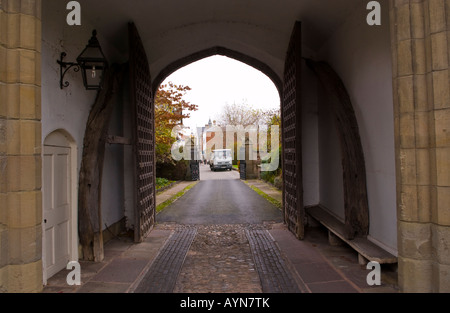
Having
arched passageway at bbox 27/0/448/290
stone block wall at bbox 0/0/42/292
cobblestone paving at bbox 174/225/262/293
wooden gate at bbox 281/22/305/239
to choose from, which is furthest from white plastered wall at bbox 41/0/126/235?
wooden gate at bbox 281/22/305/239

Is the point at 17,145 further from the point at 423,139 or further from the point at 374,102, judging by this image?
the point at 374,102

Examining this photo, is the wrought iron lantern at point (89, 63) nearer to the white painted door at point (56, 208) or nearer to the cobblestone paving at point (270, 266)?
the white painted door at point (56, 208)

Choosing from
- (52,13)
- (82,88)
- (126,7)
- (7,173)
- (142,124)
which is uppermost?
(126,7)

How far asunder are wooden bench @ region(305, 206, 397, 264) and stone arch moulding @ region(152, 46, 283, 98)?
131 inches

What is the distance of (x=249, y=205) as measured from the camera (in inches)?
396

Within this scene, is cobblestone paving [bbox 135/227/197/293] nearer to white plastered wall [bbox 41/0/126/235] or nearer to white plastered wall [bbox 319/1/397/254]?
white plastered wall [bbox 41/0/126/235]

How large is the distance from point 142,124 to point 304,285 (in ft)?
Result: 13.7

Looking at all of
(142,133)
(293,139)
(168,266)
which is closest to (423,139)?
(293,139)

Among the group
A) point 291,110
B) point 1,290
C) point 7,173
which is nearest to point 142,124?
point 291,110

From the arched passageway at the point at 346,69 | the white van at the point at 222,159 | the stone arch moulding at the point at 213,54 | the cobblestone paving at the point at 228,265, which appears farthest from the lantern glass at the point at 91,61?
the white van at the point at 222,159

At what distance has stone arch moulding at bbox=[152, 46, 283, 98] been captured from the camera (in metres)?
7.48

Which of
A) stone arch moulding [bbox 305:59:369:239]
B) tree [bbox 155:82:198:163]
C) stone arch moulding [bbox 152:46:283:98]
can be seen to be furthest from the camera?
tree [bbox 155:82:198:163]

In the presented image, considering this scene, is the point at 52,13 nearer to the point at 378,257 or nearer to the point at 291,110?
the point at 291,110

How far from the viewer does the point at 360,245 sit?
4.37 metres
